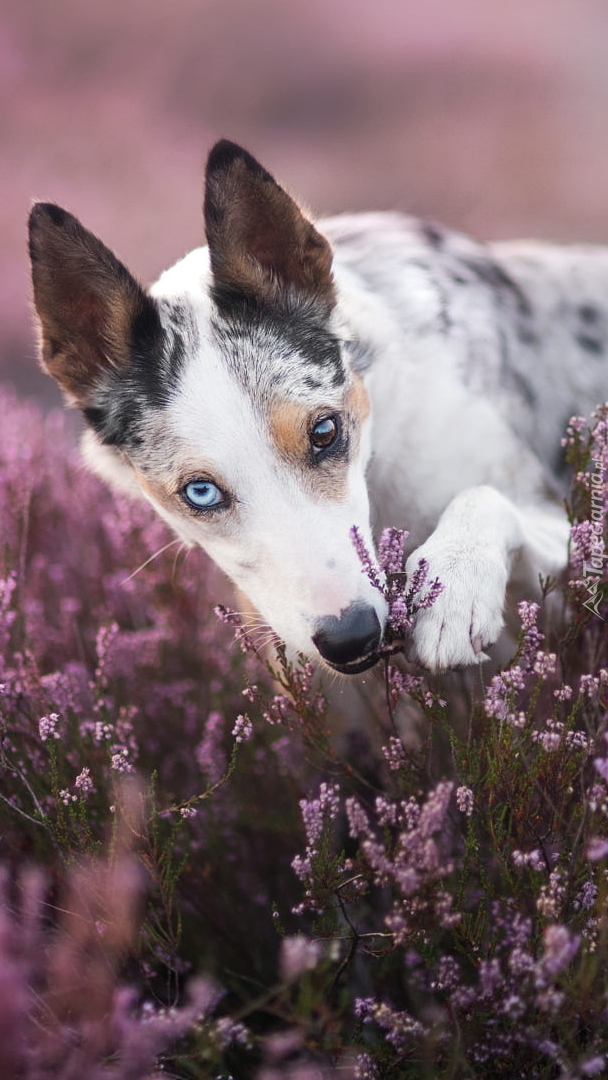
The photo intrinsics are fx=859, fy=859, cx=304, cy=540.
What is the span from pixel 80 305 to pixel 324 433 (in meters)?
0.86

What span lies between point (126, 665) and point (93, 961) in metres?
1.37

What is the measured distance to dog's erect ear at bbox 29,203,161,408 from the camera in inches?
95.5

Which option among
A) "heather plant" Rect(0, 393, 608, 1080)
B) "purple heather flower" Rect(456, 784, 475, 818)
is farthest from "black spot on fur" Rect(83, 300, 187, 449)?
"purple heather flower" Rect(456, 784, 475, 818)

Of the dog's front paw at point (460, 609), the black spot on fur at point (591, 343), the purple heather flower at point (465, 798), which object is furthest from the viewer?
the black spot on fur at point (591, 343)

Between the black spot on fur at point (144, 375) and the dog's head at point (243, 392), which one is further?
the black spot on fur at point (144, 375)

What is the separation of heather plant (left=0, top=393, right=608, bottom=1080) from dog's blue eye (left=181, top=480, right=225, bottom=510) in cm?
35

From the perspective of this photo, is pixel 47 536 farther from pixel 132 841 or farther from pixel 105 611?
pixel 132 841

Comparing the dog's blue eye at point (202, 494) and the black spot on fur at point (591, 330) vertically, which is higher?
the black spot on fur at point (591, 330)

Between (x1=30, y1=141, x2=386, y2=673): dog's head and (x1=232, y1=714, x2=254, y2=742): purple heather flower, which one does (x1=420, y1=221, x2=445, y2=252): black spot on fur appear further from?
(x1=232, y1=714, x2=254, y2=742): purple heather flower

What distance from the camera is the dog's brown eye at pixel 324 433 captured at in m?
2.47

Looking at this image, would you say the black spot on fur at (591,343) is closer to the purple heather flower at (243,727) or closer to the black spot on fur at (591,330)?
the black spot on fur at (591,330)

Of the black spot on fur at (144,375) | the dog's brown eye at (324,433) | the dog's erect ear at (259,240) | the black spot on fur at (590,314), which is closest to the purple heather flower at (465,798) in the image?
the dog's brown eye at (324,433)

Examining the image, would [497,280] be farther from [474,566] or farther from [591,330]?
[474,566]

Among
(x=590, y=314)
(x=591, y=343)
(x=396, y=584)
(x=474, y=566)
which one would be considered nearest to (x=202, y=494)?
(x=396, y=584)
